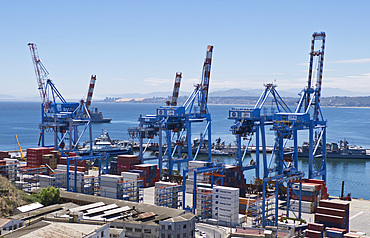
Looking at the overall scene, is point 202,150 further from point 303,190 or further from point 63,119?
point 303,190

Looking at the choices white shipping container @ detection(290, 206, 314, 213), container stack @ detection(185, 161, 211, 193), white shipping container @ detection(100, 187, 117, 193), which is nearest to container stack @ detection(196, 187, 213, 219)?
container stack @ detection(185, 161, 211, 193)

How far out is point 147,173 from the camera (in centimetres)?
6481

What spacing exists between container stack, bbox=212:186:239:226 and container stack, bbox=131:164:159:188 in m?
17.0

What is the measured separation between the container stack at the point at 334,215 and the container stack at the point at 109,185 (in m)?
21.6

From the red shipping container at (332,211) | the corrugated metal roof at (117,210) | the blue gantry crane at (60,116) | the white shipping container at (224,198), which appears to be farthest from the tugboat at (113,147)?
the red shipping container at (332,211)

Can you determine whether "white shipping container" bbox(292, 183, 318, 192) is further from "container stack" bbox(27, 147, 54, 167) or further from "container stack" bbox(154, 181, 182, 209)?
"container stack" bbox(27, 147, 54, 167)

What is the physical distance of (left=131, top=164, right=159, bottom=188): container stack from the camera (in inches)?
2525

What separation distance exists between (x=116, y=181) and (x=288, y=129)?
22.3 m

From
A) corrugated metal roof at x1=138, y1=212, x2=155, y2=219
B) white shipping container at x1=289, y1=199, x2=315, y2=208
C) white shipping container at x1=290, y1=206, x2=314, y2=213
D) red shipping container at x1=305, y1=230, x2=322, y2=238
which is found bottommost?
white shipping container at x1=290, y1=206, x2=314, y2=213

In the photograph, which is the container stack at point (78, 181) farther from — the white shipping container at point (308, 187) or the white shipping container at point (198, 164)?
the white shipping container at point (308, 187)

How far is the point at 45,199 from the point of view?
167 ft

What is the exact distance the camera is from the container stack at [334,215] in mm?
45375

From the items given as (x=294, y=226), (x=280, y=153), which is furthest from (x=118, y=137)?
(x=294, y=226)

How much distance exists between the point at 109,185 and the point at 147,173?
10883 mm
